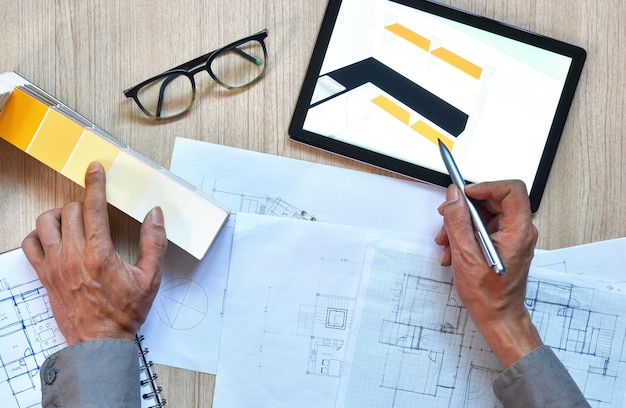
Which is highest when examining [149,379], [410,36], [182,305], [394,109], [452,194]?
[410,36]

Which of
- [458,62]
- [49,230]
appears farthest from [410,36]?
[49,230]

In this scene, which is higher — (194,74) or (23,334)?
(194,74)

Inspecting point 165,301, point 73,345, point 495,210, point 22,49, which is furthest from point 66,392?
point 495,210

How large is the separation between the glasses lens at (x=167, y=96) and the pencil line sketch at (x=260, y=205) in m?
0.14

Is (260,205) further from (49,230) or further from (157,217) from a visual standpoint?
(49,230)

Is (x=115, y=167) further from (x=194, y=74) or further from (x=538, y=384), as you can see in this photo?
(x=538, y=384)

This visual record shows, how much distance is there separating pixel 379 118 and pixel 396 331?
12.0 inches

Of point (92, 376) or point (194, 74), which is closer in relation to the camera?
point (92, 376)

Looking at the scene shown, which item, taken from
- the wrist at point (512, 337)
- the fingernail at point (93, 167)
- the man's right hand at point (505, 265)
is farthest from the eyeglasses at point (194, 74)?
the wrist at point (512, 337)

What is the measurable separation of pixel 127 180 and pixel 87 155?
0.20ft

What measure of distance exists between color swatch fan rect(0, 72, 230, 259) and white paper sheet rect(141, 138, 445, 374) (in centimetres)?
6

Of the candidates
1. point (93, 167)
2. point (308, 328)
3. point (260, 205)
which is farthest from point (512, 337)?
point (93, 167)

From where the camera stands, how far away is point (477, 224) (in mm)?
790

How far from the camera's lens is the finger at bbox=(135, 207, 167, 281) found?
2.62 feet
